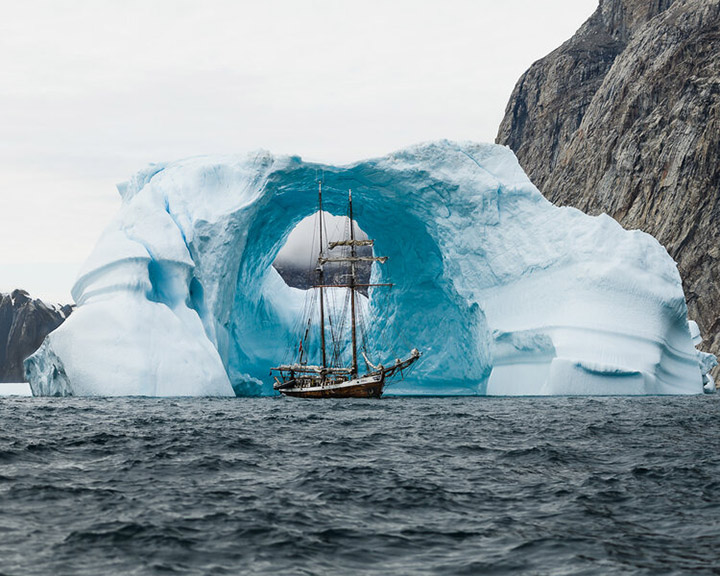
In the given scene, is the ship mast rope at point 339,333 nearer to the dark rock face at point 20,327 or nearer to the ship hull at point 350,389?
the ship hull at point 350,389

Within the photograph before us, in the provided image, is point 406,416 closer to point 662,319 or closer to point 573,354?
point 573,354

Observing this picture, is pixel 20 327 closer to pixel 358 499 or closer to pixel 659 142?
pixel 659 142

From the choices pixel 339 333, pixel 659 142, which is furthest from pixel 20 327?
pixel 659 142

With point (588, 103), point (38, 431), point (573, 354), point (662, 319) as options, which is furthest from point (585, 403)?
point (588, 103)

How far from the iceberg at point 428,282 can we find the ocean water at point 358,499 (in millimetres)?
7879

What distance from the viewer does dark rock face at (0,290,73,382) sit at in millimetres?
63781

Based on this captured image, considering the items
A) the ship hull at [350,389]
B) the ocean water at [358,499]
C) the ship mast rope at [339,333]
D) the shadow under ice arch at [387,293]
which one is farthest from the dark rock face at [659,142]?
the ocean water at [358,499]

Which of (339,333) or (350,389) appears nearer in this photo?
(350,389)

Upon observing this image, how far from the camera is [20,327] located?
64.0 meters

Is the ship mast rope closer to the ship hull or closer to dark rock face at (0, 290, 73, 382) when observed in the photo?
the ship hull

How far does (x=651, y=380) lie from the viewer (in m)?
21.6

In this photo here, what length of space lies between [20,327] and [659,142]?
47929mm

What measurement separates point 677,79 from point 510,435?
3741cm

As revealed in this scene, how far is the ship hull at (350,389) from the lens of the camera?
23750mm
